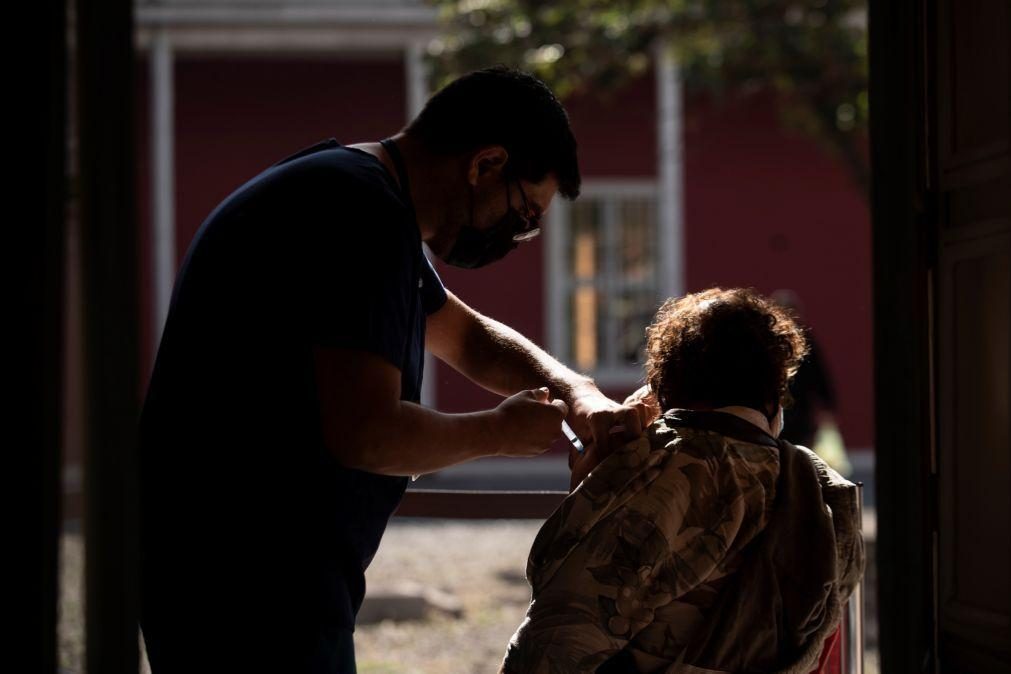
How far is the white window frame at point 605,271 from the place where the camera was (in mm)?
14141

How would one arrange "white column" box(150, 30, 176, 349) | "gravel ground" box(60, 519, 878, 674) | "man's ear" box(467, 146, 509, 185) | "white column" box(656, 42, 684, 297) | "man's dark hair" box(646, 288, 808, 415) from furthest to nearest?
1. "white column" box(656, 42, 684, 297)
2. "white column" box(150, 30, 176, 349)
3. "gravel ground" box(60, 519, 878, 674)
4. "man's dark hair" box(646, 288, 808, 415)
5. "man's ear" box(467, 146, 509, 185)

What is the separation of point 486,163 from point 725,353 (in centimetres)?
66

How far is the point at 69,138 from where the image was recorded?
6.14 ft

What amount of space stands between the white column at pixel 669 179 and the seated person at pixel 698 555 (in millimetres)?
11484

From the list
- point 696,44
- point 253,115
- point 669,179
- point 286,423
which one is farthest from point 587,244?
point 286,423

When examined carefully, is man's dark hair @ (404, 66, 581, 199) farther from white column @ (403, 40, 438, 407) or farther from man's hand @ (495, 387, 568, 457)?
white column @ (403, 40, 438, 407)

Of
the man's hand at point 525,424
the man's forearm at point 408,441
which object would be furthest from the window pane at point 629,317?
the man's forearm at point 408,441

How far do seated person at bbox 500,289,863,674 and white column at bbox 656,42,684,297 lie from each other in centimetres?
1148

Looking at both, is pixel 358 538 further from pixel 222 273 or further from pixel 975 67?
pixel 975 67

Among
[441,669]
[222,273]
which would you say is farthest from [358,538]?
[441,669]

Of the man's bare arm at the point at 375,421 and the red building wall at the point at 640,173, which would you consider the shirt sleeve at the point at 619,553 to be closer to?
the man's bare arm at the point at 375,421

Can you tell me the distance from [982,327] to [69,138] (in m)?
1.66

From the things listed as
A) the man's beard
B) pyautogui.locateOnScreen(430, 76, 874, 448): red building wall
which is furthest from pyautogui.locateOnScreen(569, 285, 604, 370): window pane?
the man's beard

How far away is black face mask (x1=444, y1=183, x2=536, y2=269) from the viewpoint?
248 cm
